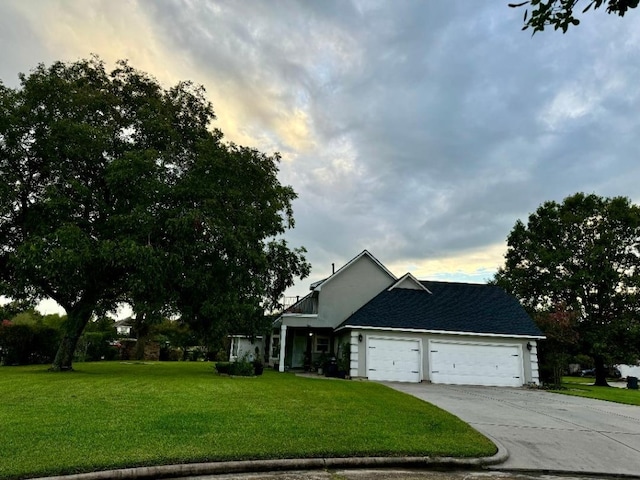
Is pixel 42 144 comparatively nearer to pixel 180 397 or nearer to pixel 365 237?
pixel 180 397

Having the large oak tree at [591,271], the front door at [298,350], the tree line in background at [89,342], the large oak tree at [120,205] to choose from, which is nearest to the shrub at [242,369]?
the tree line in background at [89,342]

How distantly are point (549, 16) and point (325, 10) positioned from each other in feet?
27.9

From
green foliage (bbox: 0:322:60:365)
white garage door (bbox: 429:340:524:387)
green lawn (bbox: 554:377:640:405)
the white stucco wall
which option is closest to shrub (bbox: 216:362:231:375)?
the white stucco wall

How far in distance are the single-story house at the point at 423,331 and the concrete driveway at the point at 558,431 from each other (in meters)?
7.10

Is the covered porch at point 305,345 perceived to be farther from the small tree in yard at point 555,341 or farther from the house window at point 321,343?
the small tree in yard at point 555,341

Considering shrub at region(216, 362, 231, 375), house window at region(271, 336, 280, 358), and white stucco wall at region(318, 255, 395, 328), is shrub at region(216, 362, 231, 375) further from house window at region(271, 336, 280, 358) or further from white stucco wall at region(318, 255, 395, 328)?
house window at region(271, 336, 280, 358)

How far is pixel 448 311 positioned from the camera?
24188 millimetres

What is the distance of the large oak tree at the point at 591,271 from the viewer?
96.1ft

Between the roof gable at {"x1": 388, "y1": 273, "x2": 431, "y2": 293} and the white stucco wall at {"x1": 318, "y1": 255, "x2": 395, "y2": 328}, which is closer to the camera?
the white stucco wall at {"x1": 318, "y1": 255, "x2": 395, "y2": 328}

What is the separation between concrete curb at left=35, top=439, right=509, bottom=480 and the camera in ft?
17.2

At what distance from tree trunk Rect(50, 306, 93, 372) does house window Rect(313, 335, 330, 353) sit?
13.6m

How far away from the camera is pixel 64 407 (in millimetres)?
8984

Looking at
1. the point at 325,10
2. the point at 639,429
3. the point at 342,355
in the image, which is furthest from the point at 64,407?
the point at 342,355

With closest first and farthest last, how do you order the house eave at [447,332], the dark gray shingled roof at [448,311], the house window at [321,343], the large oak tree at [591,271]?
the house eave at [447,332] < the dark gray shingled roof at [448,311] < the house window at [321,343] < the large oak tree at [591,271]
